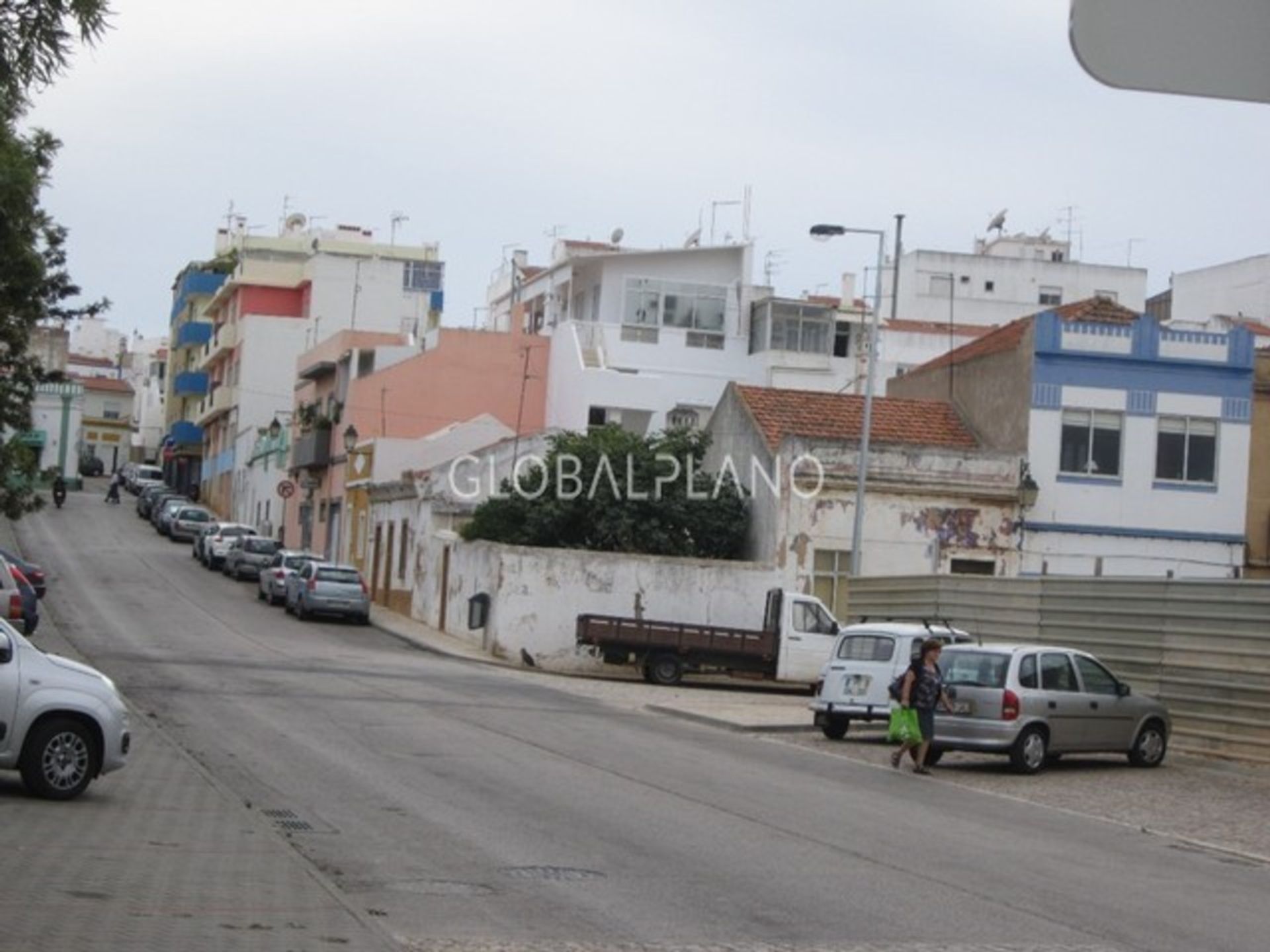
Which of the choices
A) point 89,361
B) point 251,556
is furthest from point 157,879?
point 89,361

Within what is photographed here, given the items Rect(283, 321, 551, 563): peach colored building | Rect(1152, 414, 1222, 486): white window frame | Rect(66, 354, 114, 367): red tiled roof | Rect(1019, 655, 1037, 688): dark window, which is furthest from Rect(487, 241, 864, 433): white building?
Rect(66, 354, 114, 367): red tiled roof

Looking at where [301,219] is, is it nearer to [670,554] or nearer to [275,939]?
[670,554]

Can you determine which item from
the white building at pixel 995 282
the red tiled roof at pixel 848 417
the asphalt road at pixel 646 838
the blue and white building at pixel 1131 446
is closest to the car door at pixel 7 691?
the asphalt road at pixel 646 838

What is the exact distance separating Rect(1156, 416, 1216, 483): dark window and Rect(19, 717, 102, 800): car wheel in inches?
1412

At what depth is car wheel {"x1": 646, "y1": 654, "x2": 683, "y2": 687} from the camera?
138 ft

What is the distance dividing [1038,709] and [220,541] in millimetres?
47341

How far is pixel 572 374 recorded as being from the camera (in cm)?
6669

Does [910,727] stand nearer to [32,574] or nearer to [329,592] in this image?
[32,574]

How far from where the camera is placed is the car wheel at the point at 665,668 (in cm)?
4194

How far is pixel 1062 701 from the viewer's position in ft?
84.1

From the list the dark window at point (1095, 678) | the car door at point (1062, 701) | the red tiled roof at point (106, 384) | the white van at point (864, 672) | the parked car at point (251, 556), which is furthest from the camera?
the red tiled roof at point (106, 384)

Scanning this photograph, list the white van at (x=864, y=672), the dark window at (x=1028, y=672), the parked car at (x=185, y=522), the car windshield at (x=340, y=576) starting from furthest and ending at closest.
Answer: the parked car at (x=185, y=522) → the car windshield at (x=340, y=576) → the white van at (x=864, y=672) → the dark window at (x=1028, y=672)

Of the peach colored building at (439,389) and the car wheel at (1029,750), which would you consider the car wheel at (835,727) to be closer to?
the car wheel at (1029,750)

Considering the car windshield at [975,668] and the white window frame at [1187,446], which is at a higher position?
the white window frame at [1187,446]
